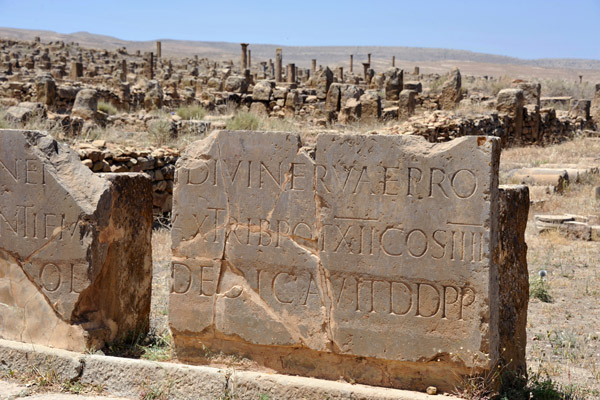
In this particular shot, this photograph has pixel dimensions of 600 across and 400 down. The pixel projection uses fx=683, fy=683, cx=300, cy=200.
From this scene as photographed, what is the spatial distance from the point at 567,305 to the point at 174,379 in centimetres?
405

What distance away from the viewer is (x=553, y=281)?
6.98 metres

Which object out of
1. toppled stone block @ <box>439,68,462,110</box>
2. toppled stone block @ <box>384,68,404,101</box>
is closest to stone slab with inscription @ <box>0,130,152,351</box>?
toppled stone block @ <box>439,68,462,110</box>

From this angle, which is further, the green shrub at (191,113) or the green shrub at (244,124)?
the green shrub at (191,113)

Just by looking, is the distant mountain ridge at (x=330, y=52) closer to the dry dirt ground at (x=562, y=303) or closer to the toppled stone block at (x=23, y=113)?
the toppled stone block at (x=23, y=113)

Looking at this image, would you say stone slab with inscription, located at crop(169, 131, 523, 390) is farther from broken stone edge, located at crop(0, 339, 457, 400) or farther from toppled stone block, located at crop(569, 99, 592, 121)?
toppled stone block, located at crop(569, 99, 592, 121)

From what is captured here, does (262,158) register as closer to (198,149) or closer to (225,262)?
(198,149)

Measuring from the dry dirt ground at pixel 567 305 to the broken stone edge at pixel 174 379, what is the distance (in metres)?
1.41

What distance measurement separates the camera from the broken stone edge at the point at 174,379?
11.7 feet

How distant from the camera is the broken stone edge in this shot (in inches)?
140

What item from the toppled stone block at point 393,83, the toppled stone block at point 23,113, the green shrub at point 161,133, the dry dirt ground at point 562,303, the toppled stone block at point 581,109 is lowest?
the dry dirt ground at point 562,303

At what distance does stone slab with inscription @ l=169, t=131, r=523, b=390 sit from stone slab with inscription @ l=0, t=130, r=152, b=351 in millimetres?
508

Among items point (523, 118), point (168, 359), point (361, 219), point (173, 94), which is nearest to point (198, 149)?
point (361, 219)

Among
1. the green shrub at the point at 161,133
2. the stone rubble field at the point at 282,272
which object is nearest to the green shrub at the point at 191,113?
the green shrub at the point at 161,133

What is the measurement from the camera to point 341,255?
143 inches
